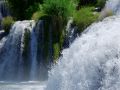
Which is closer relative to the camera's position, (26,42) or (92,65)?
(92,65)

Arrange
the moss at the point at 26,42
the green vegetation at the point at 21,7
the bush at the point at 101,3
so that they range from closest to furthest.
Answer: the moss at the point at 26,42 → the bush at the point at 101,3 → the green vegetation at the point at 21,7

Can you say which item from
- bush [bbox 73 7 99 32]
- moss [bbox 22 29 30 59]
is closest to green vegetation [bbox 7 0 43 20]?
moss [bbox 22 29 30 59]

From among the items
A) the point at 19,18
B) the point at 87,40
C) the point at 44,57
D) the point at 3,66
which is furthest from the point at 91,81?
the point at 19,18

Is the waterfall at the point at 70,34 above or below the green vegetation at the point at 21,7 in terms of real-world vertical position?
above

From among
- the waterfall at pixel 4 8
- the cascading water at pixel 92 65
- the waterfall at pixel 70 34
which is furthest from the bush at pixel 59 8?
the cascading water at pixel 92 65

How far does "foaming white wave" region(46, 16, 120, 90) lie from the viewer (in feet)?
40.9

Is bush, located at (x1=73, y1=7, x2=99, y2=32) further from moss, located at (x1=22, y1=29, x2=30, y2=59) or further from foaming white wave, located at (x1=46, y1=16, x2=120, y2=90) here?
foaming white wave, located at (x1=46, y1=16, x2=120, y2=90)

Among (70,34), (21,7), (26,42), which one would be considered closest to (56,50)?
(70,34)

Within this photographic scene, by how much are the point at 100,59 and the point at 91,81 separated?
0.60 m

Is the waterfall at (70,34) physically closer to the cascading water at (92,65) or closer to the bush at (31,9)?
the bush at (31,9)

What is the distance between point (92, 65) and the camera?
13031mm

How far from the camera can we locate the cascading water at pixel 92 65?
12484 millimetres

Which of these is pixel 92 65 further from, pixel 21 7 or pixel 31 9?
pixel 21 7

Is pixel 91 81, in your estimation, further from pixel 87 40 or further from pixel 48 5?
pixel 48 5
